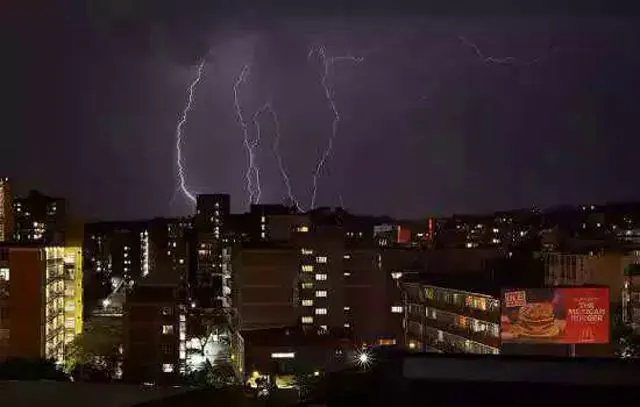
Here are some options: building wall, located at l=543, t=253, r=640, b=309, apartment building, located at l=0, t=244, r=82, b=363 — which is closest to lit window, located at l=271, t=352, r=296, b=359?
apartment building, located at l=0, t=244, r=82, b=363

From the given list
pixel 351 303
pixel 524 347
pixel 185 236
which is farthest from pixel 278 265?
pixel 185 236

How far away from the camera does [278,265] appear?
18.9 metres

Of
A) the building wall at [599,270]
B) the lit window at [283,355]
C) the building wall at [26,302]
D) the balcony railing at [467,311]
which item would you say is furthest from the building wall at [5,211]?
the building wall at [599,270]

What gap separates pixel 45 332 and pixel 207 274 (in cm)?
1581

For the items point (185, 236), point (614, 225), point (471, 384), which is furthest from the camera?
point (185, 236)

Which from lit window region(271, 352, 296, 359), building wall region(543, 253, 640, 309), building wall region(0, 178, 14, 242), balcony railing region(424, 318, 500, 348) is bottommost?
lit window region(271, 352, 296, 359)

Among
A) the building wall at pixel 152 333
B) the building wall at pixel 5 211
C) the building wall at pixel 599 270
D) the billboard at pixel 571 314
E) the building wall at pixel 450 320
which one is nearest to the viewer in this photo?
the billboard at pixel 571 314

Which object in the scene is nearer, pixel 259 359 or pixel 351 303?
pixel 259 359

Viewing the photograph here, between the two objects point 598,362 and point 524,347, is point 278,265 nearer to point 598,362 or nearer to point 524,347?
point 524,347

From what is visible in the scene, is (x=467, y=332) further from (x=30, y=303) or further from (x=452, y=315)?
(x=30, y=303)

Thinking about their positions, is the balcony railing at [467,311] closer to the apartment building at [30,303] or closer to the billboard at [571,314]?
the billboard at [571,314]

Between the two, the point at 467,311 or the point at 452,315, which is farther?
the point at 452,315

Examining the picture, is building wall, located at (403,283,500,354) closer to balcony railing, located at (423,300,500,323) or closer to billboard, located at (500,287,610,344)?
balcony railing, located at (423,300,500,323)

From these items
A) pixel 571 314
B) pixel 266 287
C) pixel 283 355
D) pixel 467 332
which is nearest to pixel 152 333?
pixel 283 355
